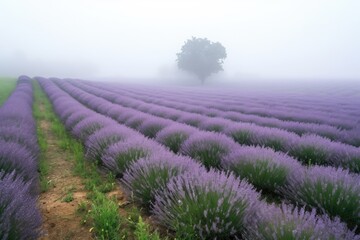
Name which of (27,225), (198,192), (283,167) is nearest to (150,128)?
(283,167)

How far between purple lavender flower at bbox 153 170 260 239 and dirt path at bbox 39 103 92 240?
851mm

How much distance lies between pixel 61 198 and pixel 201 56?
136 feet

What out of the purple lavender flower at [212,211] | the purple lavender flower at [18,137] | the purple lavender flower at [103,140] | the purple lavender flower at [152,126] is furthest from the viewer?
the purple lavender flower at [152,126]

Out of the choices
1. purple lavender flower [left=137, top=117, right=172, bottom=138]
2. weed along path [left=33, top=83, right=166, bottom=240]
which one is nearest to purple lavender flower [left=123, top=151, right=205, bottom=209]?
weed along path [left=33, top=83, right=166, bottom=240]

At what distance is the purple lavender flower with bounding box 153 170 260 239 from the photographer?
1984 millimetres

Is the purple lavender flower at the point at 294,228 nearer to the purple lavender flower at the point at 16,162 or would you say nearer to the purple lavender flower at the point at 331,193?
the purple lavender flower at the point at 331,193

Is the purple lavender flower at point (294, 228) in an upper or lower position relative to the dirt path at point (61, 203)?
upper

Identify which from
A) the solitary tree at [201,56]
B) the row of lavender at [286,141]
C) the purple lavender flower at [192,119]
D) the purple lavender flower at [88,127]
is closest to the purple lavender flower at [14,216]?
the row of lavender at [286,141]

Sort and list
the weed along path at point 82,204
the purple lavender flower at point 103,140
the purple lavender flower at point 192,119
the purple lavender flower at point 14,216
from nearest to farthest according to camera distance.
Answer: the purple lavender flower at point 14,216 → the weed along path at point 82,204 → the purple lavender flower at point 103,140 → the purple lavender flower at point 192,119

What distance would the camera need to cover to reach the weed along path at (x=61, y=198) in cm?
237

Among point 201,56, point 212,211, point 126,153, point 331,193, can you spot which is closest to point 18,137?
point 126,153

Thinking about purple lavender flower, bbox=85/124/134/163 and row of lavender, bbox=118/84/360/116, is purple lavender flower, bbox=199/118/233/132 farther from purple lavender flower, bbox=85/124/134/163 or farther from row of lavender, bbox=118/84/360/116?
row of lavender, bbox=118/84/360/116

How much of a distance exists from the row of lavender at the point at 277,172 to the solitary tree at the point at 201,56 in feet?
128

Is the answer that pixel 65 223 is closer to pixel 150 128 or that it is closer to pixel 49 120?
pixel 150 128
